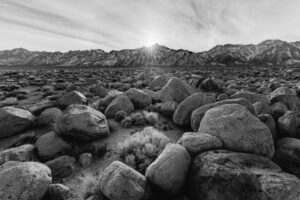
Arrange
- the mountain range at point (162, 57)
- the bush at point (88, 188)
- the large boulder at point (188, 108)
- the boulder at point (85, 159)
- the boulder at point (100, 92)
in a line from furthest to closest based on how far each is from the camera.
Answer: the mountain range at point (162, 57), the boulder at point (100, 92), the large boulder at point (188, 108), the boulder at point (85, 159), the bush at point (88, 188)

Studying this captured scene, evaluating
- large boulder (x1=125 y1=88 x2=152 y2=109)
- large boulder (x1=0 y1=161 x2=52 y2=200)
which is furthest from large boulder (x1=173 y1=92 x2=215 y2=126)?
large boulder (x1=0 y1=161 x2=52 y2=200)

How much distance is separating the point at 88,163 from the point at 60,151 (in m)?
1.20

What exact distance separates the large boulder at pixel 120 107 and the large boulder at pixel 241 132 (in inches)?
223

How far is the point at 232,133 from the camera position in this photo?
208 inches

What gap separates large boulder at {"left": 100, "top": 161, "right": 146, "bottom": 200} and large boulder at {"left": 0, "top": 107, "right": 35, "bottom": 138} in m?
6.06

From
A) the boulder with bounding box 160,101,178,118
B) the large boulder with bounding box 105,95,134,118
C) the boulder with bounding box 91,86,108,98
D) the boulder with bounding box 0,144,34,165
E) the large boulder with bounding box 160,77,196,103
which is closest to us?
the boulder with bounding box 0,144,34,165

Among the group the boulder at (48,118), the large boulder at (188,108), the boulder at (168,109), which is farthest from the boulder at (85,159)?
the boulder at (168,109)

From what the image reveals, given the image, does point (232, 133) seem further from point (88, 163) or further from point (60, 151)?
point (60, 151)

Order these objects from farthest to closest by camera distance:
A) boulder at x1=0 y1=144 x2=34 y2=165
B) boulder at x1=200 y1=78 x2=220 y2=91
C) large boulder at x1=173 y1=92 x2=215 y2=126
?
boulder at x1=200 y1=78 x2=220 y2=91
large boulder at x1=173 y1=92 x2=215 y2=126
boulder at x1=0 y1=144 x2=34 y2=165

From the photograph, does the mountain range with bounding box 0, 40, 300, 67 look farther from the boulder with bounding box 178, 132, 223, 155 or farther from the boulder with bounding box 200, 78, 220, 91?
the boulder with bounding box 178, 132, 223, 155

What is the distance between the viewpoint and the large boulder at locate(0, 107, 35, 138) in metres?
8.04

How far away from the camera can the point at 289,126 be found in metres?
6.40

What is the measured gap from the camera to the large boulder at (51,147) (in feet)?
21.1

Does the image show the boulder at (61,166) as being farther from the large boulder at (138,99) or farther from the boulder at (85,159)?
the large boulder at (138,99)
